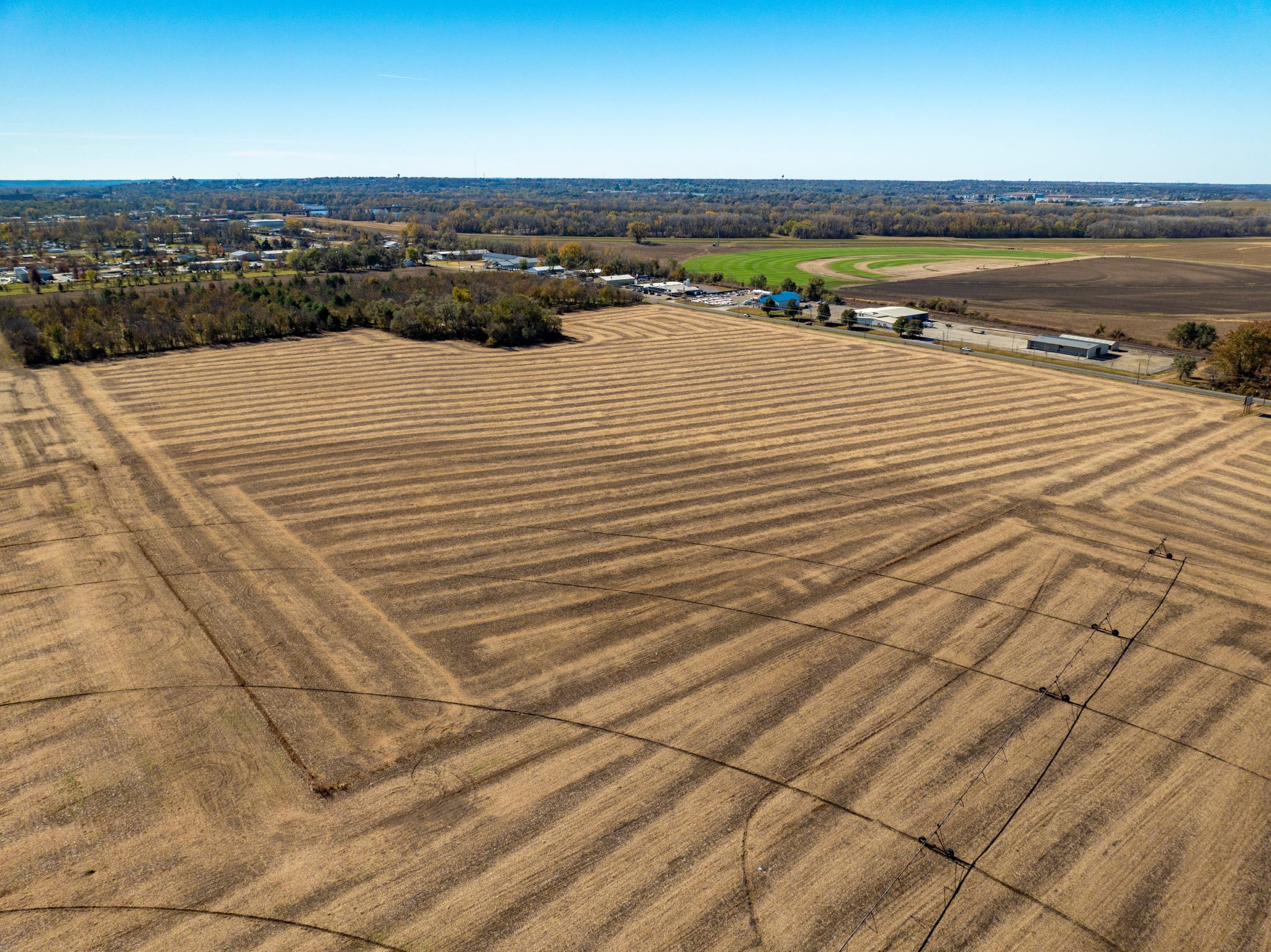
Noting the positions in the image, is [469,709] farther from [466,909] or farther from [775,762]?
[775,762]

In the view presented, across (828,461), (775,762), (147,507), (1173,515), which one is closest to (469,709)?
(775,762)

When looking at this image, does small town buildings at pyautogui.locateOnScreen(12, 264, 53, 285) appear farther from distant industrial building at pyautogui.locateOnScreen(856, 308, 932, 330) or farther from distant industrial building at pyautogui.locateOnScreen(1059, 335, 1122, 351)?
distant industrial building at pyautogui.locateOnScreen(1059, 335, 1122, 351)

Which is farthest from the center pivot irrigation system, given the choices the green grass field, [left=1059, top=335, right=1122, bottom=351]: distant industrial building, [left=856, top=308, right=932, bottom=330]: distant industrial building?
the green grass field

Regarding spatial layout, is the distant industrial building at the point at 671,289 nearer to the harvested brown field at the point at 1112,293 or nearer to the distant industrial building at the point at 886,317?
the harvested brown field at the point at 1112,293

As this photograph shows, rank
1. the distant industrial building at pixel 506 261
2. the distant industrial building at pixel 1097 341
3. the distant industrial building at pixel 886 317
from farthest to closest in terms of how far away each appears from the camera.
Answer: the distant industrial building at pixel 506 261 → the distant industrial building at pixel 886 317 → the distant industrial building at pixel 1097 341

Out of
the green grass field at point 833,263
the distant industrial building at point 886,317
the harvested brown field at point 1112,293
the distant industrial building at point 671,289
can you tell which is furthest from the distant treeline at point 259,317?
the harvested brown field at point 1112,293
